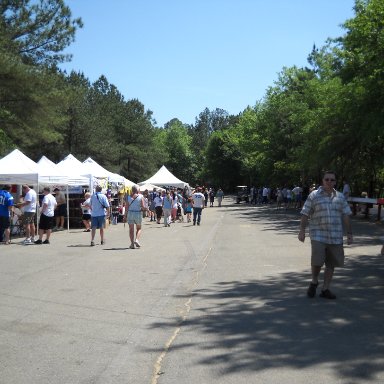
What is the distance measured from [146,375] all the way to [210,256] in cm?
849

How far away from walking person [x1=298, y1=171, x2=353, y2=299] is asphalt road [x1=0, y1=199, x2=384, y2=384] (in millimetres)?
471

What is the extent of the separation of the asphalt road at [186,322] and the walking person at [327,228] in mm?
471

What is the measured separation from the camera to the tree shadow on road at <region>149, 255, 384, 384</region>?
498cm

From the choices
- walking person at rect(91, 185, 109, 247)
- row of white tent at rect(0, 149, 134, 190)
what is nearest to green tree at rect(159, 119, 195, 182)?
row of white tent at rect(0, 149, 134, 190)

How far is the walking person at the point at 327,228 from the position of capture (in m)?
7.79

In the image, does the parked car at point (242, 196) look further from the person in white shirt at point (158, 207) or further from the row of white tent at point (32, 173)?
the row of white tent at point (32, 173)

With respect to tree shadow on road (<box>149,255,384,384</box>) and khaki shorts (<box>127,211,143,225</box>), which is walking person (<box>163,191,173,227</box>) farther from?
tree shadow on road (<box>149,255,384,384</box>)

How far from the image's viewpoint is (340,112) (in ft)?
83.6

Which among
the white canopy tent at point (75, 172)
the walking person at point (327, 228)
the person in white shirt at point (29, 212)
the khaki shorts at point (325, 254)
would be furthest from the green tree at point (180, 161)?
the khaki shorts at point (325, 254)

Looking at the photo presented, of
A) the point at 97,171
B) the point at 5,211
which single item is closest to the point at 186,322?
the point at 5,211

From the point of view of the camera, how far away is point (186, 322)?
654 centimetres

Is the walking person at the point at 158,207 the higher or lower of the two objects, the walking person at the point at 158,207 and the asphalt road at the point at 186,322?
the higher

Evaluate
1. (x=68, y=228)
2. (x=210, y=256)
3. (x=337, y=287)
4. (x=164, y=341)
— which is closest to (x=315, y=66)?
(x=68, y=228)

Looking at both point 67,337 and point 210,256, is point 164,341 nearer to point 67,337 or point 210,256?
point 67,337
